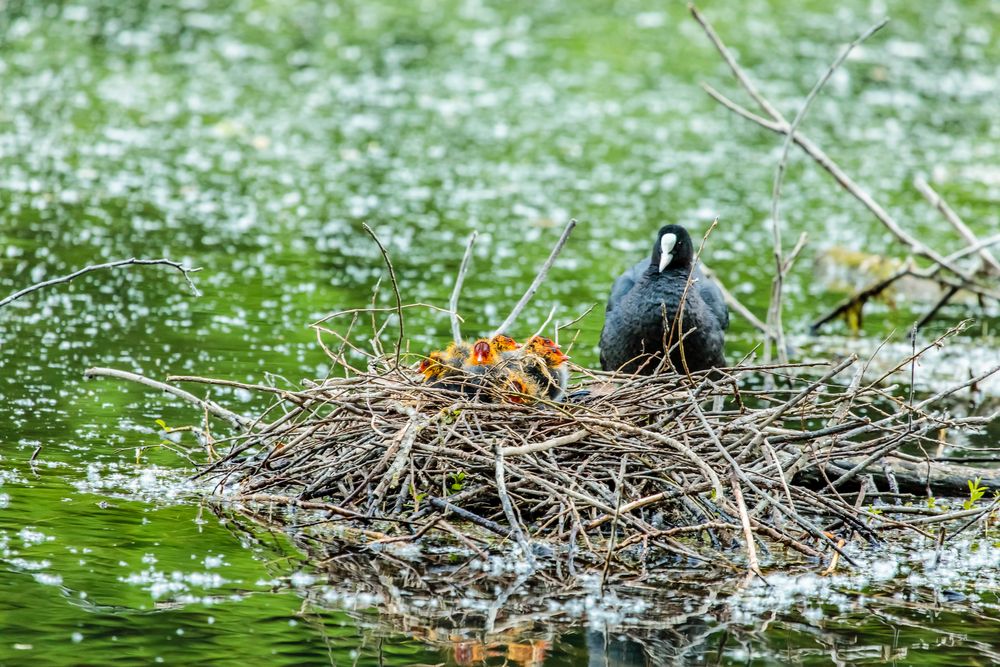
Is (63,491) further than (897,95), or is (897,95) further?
(897,95)

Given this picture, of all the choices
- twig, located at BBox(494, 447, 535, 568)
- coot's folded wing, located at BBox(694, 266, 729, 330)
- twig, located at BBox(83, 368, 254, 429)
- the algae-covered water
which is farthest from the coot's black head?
twig, located at BBox(83, 368, 254, 429)

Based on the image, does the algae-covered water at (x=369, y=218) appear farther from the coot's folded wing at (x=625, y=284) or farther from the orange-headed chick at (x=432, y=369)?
the coot's folded wing at (x=625, y=284)

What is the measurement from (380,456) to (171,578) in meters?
1.07

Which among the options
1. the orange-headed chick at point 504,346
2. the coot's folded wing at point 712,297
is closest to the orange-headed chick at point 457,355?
the orange-headed chick at point 504,346

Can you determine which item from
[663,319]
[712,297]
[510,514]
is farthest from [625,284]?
[510,514]

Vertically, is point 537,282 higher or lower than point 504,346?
higher

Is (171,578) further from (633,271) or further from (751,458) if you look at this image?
(633,271)

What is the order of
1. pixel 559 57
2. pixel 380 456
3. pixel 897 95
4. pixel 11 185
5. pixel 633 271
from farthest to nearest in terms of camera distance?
pixel 559 57, pixel 897 95, pixel 11 185, pixel 633 271, pixel 380 456

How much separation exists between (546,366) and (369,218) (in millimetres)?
7800

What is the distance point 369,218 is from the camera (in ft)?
47.6

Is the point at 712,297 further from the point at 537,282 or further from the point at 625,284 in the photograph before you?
the point at 537,282

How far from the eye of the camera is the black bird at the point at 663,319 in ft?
25.7

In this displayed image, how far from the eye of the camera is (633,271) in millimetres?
8609

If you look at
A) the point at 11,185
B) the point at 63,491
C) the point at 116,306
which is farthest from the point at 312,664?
the point at 11,185
